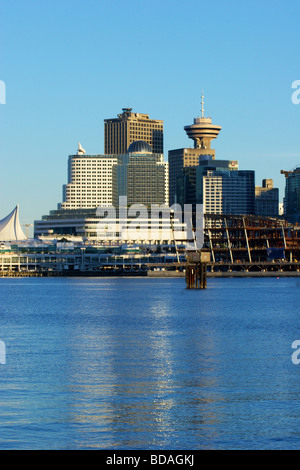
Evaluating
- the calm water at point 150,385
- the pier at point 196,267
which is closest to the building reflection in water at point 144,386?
the calm water at point 150,385

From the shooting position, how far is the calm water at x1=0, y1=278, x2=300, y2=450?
27.6m

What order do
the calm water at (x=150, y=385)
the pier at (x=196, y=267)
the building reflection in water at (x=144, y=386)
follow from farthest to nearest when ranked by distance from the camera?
the pier at (x=196, y=267)
the building reflection in water at (x=144, y=386)
the calm water at (x=150, y=385)

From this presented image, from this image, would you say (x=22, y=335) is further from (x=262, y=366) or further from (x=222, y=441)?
(x=222, y=441)

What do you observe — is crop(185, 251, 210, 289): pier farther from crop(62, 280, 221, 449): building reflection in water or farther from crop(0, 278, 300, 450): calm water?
crop(62, 280, 221, 449): building reflection in water

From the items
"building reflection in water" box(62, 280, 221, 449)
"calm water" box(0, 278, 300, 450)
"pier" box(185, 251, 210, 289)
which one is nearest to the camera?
"calm water" box(0, 278, 300, 450)

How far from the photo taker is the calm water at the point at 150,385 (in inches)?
1088

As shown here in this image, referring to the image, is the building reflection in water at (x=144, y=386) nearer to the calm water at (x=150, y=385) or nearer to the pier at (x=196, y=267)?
the calm water at (x=150, y=385)

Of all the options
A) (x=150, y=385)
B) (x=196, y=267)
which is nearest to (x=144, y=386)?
(x=150, y=385)

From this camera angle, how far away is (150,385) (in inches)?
1411

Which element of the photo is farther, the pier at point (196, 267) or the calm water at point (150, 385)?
the pier at point (196, 267)

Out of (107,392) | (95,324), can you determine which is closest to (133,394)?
(107,392)

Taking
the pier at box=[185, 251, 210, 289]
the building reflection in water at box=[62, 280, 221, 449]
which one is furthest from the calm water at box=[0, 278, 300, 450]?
the pier at box=[185, 251, 210, 289]

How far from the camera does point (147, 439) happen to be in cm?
2711
